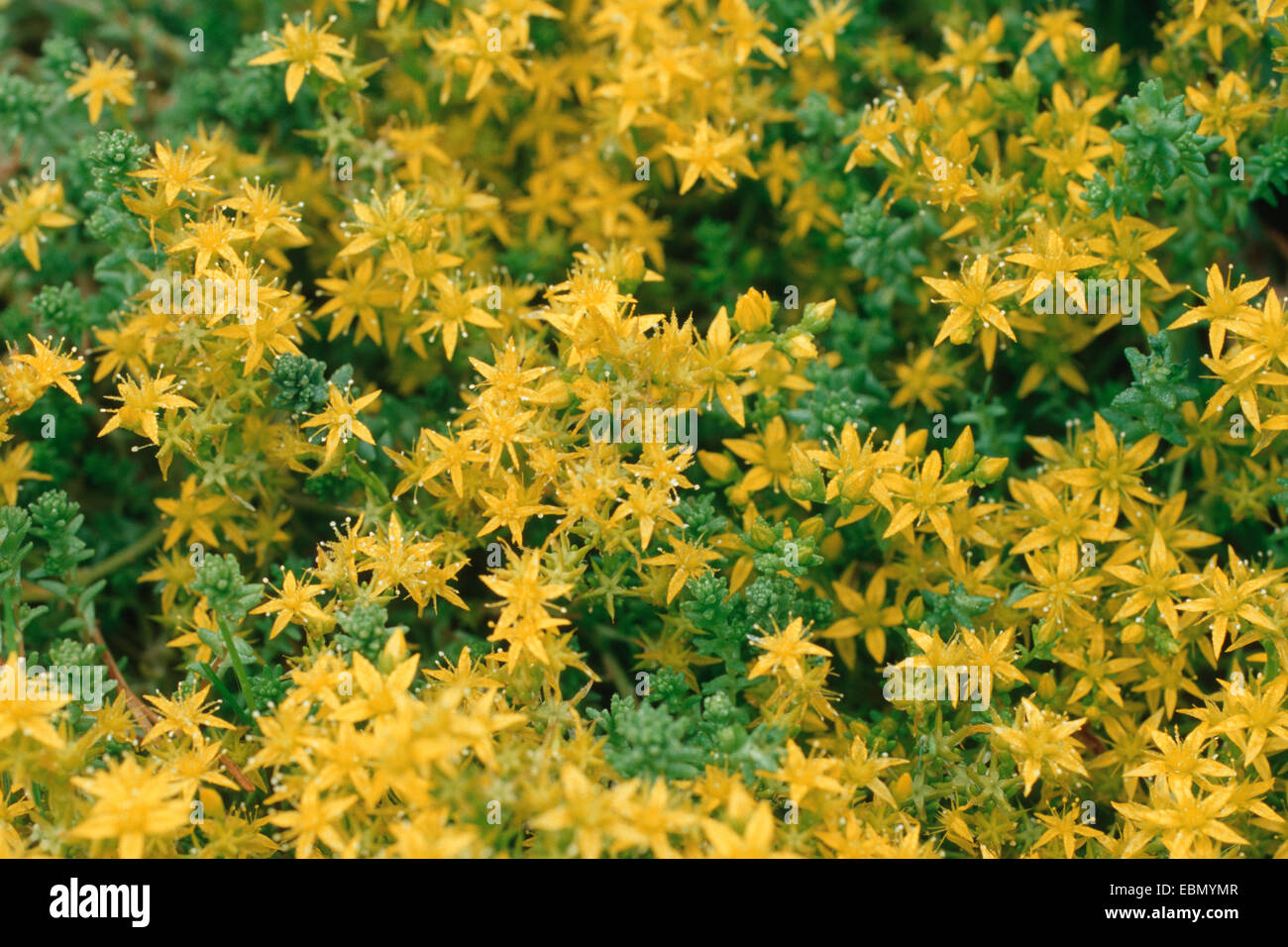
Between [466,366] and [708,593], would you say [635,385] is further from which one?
[466,366]

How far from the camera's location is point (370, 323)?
3051 millimetres

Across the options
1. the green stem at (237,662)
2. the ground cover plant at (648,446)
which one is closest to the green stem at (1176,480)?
the ground cover plant at (648,446)

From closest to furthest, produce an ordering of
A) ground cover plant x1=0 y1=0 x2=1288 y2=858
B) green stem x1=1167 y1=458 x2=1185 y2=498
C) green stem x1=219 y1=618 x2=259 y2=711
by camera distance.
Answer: ground cover plant x1=0 y1=0 x2=1288 y2=858 → green stem x1=219 y1=618 x2=259 y2=711 → green stem x1=1167 y1=458 x2=1185 y2=498

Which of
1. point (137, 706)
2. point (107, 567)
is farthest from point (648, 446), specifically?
point (107, 567)

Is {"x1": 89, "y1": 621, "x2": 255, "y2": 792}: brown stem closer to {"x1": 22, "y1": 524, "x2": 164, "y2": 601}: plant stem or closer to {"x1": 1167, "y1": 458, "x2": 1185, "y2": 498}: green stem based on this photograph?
{"x1": 22, "y1": 524, "x2": 164, "y2": 601}: plant stem

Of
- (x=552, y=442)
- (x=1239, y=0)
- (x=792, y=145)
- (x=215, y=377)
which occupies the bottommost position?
(x=552, y=442)

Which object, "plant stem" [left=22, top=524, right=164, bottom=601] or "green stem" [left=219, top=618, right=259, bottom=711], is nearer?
"green stem" [left=219, top=618, right=259, bottom=711]

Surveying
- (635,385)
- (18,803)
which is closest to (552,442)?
(635,385)

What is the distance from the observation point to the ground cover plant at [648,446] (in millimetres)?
2387

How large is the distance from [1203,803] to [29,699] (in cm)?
241

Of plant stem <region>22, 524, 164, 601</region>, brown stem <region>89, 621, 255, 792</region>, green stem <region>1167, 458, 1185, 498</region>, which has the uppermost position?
green stem <region>1167, 458, 1185, 498</region>

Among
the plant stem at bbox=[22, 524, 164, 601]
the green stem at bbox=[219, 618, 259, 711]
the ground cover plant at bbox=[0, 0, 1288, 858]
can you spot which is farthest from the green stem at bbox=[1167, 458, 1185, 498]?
the plant stem at bbox=[22, 524, 164, 601]

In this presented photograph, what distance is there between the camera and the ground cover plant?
7.83 feet

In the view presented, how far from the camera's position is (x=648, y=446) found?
2.63 meters
